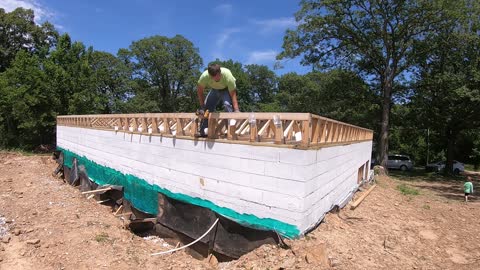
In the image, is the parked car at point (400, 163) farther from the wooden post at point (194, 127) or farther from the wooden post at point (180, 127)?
the wooden post at point (194, 127)

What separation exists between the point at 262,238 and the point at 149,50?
38.5m

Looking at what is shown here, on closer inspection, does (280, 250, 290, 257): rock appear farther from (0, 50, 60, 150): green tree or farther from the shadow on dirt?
(0, 50, 60, 150): green tree

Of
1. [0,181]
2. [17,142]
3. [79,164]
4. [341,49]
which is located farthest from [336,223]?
[17,142]

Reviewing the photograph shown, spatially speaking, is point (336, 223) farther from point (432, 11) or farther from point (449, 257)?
point (432, 11)

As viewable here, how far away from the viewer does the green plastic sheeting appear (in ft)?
16.6

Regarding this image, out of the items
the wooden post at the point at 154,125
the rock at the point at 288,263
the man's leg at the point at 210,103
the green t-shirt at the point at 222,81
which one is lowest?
the rock at the point at 288,263

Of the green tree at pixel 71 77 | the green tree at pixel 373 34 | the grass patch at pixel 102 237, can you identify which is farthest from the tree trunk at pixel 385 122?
the green tree at pixel 71 77

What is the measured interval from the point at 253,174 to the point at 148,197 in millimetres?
3686

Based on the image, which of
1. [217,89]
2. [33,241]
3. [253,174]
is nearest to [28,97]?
[33,241]

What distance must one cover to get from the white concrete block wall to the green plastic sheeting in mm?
99

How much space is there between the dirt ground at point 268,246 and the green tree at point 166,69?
31.0 meters

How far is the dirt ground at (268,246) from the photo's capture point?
4.93 meters

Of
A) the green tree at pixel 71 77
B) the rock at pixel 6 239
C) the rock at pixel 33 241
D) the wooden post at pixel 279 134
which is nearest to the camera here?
the wooden post at pixel 279 134

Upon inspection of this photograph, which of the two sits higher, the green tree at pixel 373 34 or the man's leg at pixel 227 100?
the green tree at pixel 373 34
